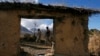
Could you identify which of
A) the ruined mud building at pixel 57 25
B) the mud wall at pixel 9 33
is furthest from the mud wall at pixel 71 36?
the mud wall at pixel 9 33

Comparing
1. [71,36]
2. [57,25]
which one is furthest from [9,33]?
[71,36]

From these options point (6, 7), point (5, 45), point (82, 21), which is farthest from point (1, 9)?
point (82, 21)

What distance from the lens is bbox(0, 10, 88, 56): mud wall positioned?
1146 centimetres

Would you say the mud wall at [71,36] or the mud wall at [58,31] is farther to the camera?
the mud wall at [71,36]

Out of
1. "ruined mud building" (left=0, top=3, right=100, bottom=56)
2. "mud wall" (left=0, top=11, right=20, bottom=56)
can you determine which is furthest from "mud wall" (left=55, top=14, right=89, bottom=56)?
"mud wall" (left=0, top=11, right=20, bottom=56)

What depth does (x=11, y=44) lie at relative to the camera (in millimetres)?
11508

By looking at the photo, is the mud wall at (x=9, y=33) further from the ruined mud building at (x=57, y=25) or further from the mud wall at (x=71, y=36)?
the mud wall at (x=71, y=36)

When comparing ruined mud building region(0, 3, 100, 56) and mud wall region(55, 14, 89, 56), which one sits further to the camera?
mud wall region(55, 14, 89, 56)

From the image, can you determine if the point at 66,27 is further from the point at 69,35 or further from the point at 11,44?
the point at 11,44

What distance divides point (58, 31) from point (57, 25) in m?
0.25

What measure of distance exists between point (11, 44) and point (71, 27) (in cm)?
267

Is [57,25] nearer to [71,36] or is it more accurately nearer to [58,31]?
[58,31]

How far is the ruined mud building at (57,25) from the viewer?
11.5 meters

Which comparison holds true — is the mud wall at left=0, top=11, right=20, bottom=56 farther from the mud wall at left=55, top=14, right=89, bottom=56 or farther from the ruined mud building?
the mud wall at left=55, top=14, right=89, bottom=56
